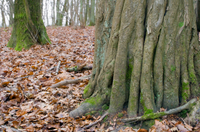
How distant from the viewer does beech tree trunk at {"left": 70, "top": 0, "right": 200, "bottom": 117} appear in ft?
8.21

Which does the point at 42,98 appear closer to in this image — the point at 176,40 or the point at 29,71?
the point at 29,71

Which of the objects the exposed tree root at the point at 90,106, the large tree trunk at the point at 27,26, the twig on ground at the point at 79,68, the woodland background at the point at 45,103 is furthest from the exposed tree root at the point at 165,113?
the large tree trunk at the point at 27,26

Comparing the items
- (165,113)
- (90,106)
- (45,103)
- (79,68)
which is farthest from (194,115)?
(79,68)

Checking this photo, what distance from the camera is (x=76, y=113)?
9.68ft

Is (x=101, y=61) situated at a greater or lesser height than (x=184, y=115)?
greater

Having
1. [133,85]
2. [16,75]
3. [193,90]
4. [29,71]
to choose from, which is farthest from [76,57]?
[193,90]

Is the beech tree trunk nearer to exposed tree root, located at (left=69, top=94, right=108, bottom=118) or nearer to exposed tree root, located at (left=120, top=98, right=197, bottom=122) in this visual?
exposed tree root, located at (left=120, top=98, right=197, bottom=122)

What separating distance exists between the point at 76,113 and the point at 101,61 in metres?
1.13

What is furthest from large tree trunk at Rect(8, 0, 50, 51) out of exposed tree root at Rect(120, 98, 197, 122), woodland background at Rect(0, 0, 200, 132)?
exposed tree root at Rect(120, 98, 197, 122)

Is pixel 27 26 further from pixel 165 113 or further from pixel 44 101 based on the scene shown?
pixel 165 113

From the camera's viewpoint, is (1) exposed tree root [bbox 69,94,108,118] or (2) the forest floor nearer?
(2) the forest floor

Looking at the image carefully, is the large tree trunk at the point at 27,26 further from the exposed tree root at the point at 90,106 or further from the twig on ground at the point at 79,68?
the exposed tree root at the point at 90,106

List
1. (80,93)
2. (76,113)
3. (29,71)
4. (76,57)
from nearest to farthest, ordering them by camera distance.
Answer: (76,113) → (80,93) → (29,71) → (76,57)

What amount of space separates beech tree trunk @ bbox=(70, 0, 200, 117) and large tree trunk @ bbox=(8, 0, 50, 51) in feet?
21.4
